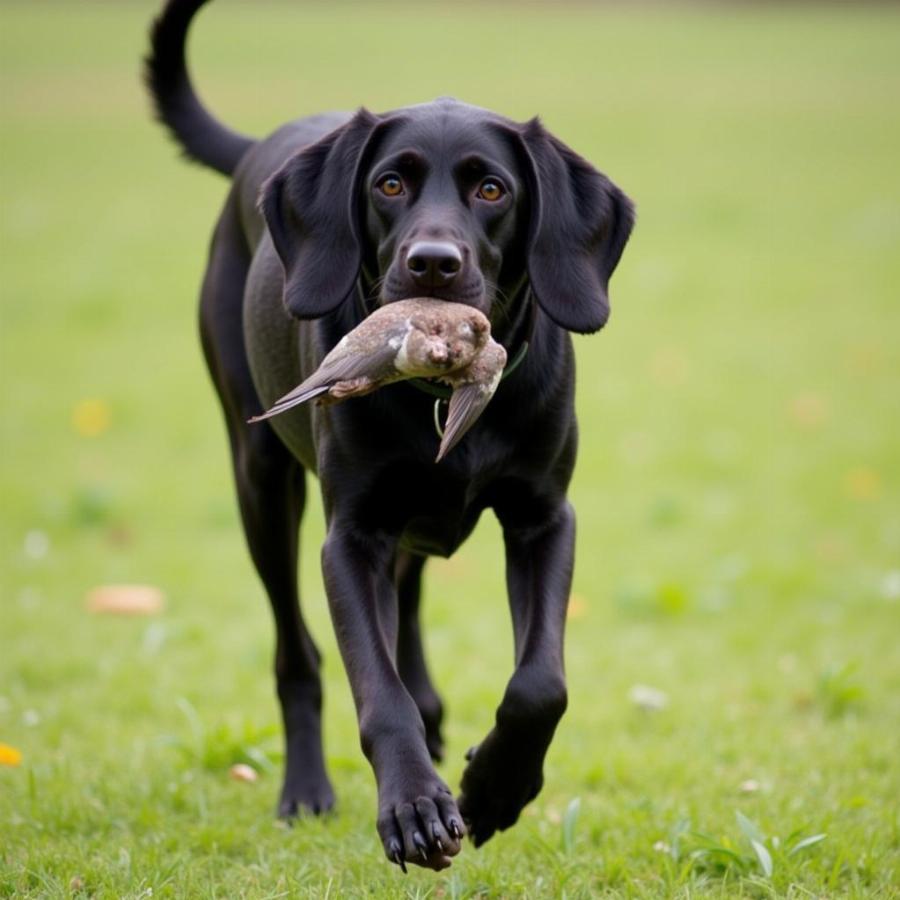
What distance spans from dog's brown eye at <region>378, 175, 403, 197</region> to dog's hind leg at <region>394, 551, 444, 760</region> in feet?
4.51

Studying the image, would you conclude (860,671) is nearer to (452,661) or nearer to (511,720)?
(452,661)

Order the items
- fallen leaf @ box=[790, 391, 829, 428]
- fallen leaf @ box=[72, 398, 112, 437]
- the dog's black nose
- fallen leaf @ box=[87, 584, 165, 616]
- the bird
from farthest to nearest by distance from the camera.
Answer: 1. fallen leaf @ box=[72, 398, 112, 437]
2. fallen leaf @ box=[790, 391, 829, 428]
3. fallen leaf @ box=[87, 584, 165, 616]
4. the dog's black nose
5. the bird

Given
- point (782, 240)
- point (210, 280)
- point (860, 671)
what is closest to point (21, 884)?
point (210, 280)

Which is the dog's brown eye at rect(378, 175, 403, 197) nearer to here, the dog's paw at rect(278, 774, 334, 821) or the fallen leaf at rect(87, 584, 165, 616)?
the dog's paw at rect(278, 774, 334, 821)

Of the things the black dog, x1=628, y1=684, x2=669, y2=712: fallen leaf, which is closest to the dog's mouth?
the black dog

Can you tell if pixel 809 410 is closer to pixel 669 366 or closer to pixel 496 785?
pixel 669 366

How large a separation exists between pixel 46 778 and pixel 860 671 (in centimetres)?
324

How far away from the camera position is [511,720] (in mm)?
3449

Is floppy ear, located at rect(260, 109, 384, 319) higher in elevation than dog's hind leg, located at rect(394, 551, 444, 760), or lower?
higher

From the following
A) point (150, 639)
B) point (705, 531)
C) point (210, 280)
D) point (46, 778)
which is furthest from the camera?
point (705, 531)

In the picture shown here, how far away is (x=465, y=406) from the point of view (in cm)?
329

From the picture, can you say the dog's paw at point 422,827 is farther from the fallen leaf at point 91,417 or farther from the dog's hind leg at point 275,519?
the fallen leaf at point 91,417

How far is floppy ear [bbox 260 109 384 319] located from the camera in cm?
372

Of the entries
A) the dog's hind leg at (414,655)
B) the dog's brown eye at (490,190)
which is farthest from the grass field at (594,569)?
the dog's brown eye at (490,190)
